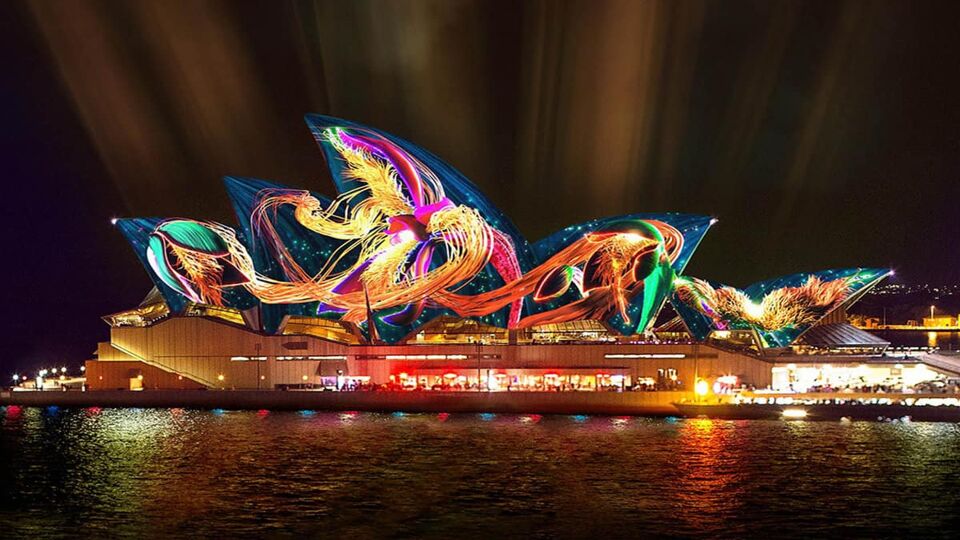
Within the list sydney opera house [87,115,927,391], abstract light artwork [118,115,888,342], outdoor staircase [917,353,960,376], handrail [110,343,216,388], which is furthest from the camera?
handrail [110,343,216,388]

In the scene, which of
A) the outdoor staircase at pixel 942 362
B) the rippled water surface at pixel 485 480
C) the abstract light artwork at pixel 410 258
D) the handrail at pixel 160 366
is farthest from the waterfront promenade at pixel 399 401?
the outdoor staircase at pixel 942 362

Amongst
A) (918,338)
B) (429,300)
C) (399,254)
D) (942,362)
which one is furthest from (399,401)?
(918,338)

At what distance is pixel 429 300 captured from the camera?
88688 millimetres

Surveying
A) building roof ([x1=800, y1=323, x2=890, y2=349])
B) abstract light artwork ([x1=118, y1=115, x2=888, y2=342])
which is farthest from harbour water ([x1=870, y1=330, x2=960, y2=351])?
abstract light artwork ([x1=118, y1=115, x2=888, y2=342])

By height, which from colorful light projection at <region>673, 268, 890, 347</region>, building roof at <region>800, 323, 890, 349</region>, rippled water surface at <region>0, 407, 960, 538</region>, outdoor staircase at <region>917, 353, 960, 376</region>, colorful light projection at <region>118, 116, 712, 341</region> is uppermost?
colorful light projection at <region>118, 116, 712, 341</region>

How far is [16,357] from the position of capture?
159000 mm

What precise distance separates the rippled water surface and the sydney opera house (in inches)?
679

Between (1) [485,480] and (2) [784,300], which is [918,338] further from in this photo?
(1) [485,480]

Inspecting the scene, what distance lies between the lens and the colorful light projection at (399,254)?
83562mm

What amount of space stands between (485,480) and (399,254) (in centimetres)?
4359

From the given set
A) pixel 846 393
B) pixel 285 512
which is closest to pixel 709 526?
pixel 285 512

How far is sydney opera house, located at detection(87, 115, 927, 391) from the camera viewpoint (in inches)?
3275

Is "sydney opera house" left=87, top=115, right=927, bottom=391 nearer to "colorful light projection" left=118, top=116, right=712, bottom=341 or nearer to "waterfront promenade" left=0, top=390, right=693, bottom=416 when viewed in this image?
"colorful light projection" left=118, top=116, right=712, bottom=341

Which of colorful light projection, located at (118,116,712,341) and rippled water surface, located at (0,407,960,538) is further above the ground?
colorful light projection, located at (118,116,712,341)
